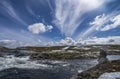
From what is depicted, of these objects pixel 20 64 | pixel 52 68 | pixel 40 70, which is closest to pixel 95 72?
pixel 40 70

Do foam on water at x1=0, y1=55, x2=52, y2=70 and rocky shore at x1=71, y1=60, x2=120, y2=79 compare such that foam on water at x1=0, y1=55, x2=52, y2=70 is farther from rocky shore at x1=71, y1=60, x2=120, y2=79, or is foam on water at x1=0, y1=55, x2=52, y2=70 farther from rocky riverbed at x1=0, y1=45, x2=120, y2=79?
rocky shore at x1=71, y1=60, x2=120, y2=79

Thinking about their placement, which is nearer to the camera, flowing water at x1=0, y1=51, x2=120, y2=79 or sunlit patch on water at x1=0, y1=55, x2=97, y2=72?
flowing water at x1=0, y1=51, x2=120, y2=79

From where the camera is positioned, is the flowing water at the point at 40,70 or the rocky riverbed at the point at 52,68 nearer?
the rocky riverbed at the point at 52,68

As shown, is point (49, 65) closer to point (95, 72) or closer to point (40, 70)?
point (40, 70)

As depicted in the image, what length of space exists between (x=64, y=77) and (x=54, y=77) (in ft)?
6.38

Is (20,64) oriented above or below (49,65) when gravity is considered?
above

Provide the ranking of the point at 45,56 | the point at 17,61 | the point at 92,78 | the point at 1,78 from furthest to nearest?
the point at 45,56 < the point at 17,61 < the point at 1,78 < the point at 92,78

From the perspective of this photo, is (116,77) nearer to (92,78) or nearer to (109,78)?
(109,78)

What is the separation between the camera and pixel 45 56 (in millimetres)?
93625

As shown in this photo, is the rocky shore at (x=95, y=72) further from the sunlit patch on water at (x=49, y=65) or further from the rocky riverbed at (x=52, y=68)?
the sunlit patch on water at (x=49, y=65)

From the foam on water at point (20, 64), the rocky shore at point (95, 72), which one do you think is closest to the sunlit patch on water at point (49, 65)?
the foam on water at point (20, 64)

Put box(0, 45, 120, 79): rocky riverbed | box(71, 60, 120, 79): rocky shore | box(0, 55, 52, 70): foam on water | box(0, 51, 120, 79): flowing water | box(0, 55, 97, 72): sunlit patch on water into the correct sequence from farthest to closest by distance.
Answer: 1. box(0, 55, 52, 70): foam on water
2. box(0, 55, 97, 72): sunlit patch on water
3. box(0, 51, 120, 79): flowing water
4. box(0, 45, 120, 79): rocky riverbed
5. box(71, 60, 120, 79): rocky shore

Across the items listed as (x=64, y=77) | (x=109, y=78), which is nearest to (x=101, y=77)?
(x=109, y=78)

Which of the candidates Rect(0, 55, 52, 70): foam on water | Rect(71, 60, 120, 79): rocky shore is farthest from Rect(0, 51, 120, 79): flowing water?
Rect(71, 60, 120, 79): rocky shore
